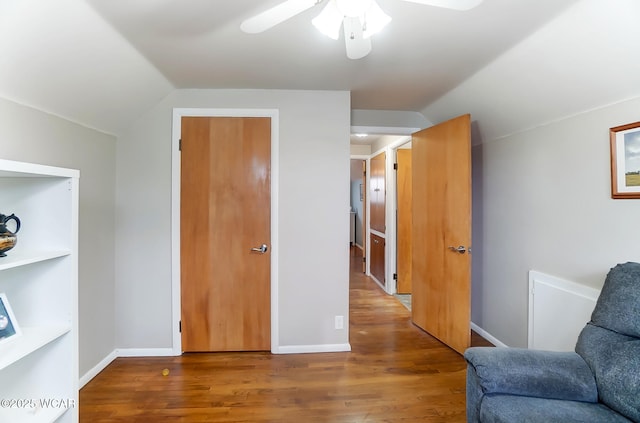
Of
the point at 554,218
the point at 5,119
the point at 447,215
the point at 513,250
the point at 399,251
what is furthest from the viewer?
the point at 399,251

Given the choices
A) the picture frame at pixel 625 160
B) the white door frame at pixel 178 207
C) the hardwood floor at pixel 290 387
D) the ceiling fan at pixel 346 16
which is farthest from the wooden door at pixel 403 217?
the ceiling fan at pixel 346 16

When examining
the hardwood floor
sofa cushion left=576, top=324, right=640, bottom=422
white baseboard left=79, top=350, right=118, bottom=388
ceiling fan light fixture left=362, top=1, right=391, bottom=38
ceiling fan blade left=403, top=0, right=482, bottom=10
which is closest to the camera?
ceiling fan blade left=403, top=0, right=482, bottom=10

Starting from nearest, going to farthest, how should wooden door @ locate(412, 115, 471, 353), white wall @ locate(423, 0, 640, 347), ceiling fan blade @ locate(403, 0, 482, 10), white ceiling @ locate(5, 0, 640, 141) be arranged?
1. ceiling fan blade @ locate(403, 0, 482, 10)
2. white ceiling @ locate(5, 0, 640, 141)
3. white wall @ locate(423, 0, 640, 347)
4. wooden door @ locate(412, 115, 471, 353)

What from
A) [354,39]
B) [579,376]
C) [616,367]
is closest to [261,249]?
[354,39]

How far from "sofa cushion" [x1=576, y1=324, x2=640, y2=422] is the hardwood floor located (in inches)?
31.7

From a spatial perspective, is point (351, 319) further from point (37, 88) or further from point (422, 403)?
point (37, 88)

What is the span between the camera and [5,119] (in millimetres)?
1562

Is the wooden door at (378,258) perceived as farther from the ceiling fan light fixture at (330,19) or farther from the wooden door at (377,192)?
the ceiling fan light fixture at (330,19)

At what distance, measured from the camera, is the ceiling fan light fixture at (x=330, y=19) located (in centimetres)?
111

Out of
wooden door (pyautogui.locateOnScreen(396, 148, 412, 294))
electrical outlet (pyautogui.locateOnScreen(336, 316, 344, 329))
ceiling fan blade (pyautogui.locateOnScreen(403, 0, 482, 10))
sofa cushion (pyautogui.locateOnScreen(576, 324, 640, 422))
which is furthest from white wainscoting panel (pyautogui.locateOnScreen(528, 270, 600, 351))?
wooden door (pyautogui.locateOnScreen(396, 148, 412, 294))

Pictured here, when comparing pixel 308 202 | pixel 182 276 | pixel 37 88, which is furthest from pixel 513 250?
pixel 37 88

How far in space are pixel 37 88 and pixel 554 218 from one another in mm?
3273

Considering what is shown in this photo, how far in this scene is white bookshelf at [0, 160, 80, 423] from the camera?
136 cm

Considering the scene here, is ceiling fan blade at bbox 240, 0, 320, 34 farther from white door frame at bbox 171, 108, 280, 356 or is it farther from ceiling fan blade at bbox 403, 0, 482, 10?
white door frame at bbox 171, 108, 280, 356
